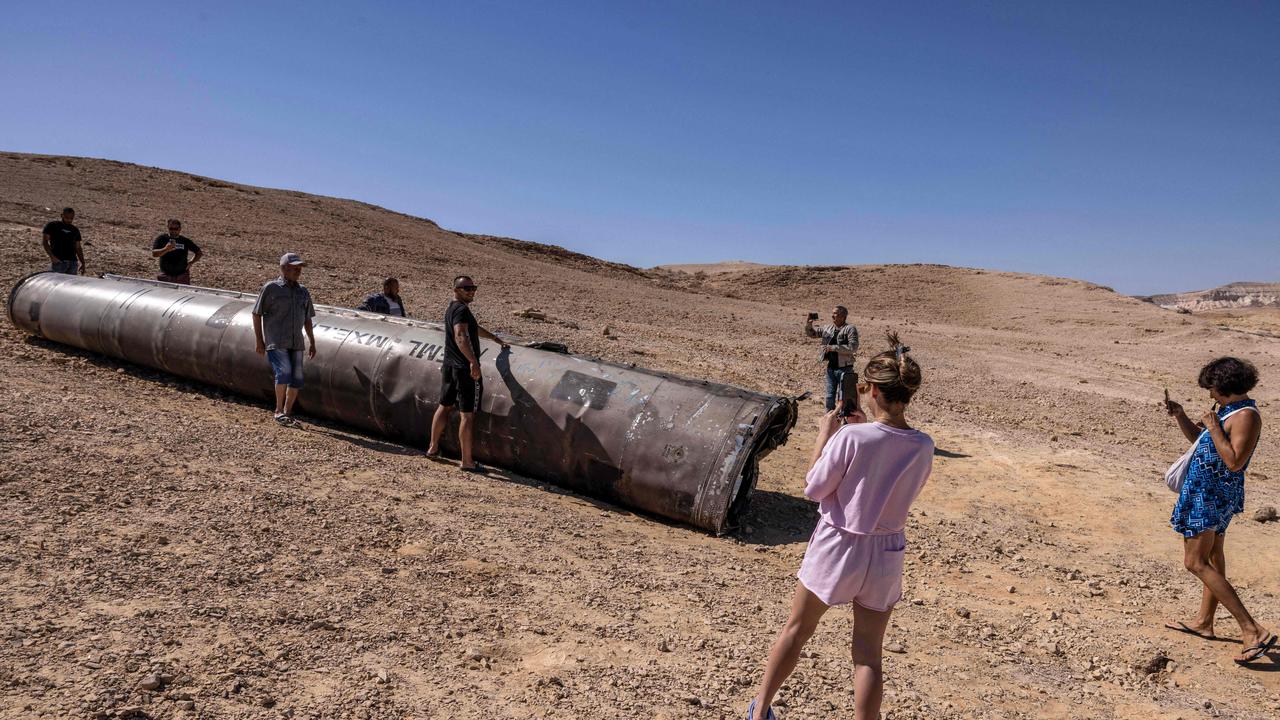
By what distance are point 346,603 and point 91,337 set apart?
7121 millimetres

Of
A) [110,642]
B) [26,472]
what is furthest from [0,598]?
[26,472]

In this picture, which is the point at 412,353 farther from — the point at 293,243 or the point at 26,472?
the point at 293,243

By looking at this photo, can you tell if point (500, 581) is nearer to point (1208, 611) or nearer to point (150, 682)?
point (150, 682)

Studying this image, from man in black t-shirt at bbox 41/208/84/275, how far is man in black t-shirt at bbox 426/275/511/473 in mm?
6767

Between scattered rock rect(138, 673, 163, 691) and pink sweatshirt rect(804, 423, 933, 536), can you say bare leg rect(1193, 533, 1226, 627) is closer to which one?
pink sweatshirt rect(804, 423, 933, 536)

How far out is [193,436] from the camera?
619 centimetres

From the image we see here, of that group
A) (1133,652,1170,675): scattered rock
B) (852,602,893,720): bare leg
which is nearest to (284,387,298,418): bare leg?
(852,602,893,720): bare leg

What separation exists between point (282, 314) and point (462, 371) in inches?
73.5

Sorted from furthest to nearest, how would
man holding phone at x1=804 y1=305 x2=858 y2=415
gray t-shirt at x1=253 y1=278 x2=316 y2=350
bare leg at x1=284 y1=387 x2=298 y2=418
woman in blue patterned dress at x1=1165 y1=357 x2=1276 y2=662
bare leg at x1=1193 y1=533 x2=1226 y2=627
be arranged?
man holding phone at x1=804 y1=305 x2=858 y2=415 < bare leg at x1=284 y1=387 x2=298 y2=418 < gray t-shirt at x1=253 y1=278 x2=316 y2=350 < bare leg at x1=1193 y1=533 x2=1226 y2=627 < woman in blue patterned dress at x1=1165 y1=357 x2=1276 y2=662

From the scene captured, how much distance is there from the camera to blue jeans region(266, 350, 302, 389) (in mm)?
7176

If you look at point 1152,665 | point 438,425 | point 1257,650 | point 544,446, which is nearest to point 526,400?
point 544,446

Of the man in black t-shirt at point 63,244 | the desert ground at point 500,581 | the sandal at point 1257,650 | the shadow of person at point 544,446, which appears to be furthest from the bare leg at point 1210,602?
the man in black t-shirt at point 63,244

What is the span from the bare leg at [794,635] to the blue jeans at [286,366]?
224 inches

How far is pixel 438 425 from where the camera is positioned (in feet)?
21.8
